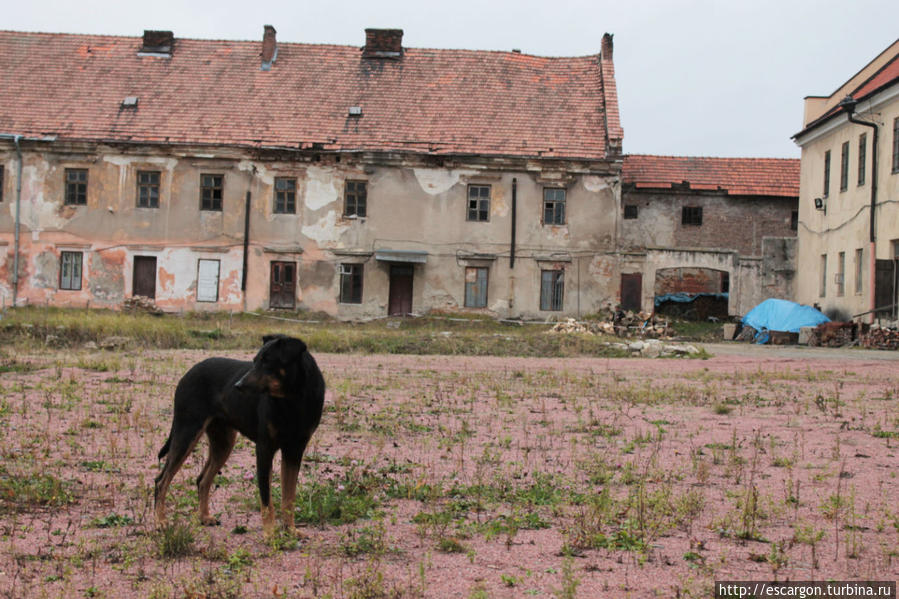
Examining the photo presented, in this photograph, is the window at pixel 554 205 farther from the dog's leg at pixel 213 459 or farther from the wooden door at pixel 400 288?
the dog's leg at pixel 213 459

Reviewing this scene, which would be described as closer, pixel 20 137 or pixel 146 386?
pixel 146 386

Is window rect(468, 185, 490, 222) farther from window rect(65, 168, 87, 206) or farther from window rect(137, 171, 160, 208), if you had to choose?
window rect(65, 168, 87, 206)

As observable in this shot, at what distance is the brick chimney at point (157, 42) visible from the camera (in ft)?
112

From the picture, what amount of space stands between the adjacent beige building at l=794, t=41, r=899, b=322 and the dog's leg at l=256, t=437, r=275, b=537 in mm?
22876

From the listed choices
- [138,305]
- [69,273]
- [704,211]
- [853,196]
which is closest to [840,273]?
[853,196]

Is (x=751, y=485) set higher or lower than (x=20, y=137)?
lower

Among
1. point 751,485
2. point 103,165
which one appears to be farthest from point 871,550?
point 103,165

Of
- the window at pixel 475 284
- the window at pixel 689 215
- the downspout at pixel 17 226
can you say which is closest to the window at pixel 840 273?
the window at pixel 689 215

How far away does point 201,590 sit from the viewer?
4465 mm

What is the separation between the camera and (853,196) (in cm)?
2766

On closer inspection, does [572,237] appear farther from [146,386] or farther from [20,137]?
[146,386]

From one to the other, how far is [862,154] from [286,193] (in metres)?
18.3

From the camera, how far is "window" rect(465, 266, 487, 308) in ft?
104

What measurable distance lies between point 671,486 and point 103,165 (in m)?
28.6
